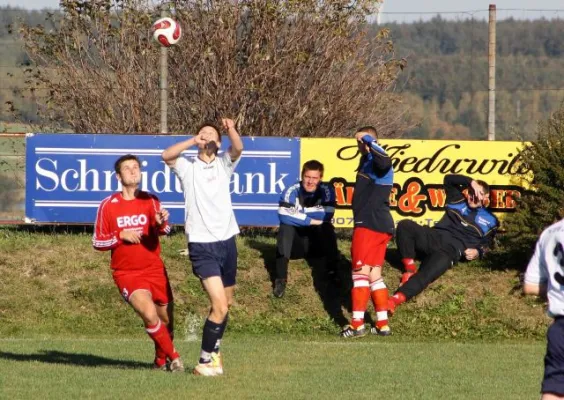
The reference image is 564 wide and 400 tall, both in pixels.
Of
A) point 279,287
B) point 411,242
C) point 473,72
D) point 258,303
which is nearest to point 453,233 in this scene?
point 411,242

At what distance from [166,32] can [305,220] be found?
349 centimetres

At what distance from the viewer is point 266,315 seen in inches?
613

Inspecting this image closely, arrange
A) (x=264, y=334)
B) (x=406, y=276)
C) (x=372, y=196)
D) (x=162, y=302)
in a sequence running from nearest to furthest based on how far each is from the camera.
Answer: (x=162, y=302) < (x=372, y=196) < (x=264, y=334) < (x=406, y=276)

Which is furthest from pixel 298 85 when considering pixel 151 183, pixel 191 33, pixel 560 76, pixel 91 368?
pixel 560 76

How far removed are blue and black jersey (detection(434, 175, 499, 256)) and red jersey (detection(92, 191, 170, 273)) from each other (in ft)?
19.0

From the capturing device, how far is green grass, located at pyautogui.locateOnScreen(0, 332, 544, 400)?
32.3 ft

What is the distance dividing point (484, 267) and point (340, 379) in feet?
19.7

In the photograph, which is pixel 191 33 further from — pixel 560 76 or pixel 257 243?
pixel 560 76

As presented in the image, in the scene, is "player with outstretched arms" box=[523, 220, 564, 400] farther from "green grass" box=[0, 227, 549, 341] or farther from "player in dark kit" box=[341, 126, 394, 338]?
"green grass" box=[0, 227, 549, 341]

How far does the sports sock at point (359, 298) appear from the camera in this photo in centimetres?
1441

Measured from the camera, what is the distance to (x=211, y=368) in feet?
34.7

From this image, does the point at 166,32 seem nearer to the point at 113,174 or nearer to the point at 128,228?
the point at 113,174

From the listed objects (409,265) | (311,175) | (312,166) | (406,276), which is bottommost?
(406,276)

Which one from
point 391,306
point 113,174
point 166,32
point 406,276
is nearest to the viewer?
point 391,306
